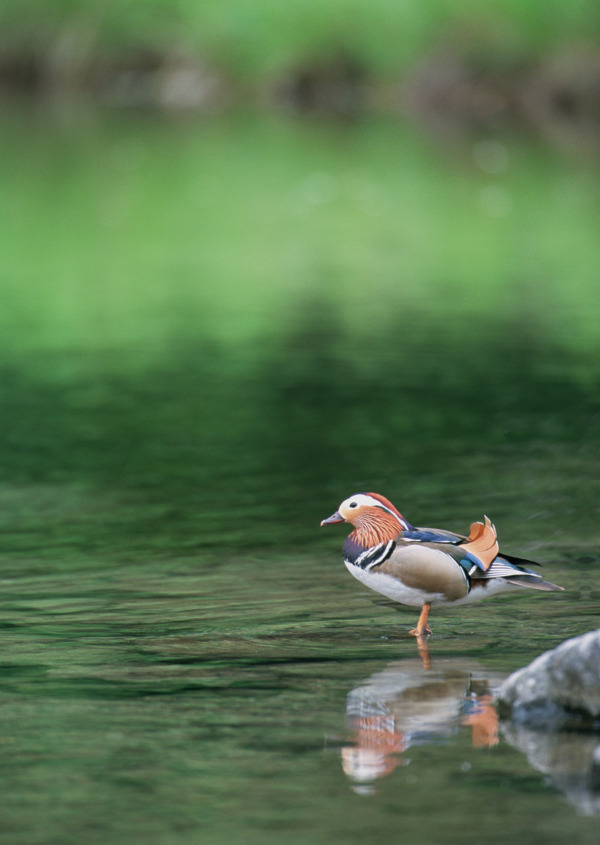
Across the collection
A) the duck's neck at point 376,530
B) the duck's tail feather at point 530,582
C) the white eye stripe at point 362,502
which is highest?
the white eye stripe at point 362,502

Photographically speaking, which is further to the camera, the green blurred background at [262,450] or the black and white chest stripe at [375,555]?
the black and white chest stripe at [375,555]

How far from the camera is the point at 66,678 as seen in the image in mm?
4461

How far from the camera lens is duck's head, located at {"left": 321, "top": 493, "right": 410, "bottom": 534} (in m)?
4.49

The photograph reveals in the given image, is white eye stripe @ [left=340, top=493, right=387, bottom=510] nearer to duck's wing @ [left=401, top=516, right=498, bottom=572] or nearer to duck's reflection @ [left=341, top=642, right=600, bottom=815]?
duck's wing @ [left=401, top=516, right=498, bottom=572]

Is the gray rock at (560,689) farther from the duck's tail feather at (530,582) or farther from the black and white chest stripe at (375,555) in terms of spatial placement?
the black and white chest stripe at (375,555)

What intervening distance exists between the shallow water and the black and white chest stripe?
302mm

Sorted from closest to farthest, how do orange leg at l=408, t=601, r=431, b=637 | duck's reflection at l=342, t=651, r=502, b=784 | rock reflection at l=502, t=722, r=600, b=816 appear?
rock reflection at l=502, t=722, r=600, b=816
duck's reflection at l=342, t=651, r=502, b=784
orange leg at l=408, t=601, r=431, b=637

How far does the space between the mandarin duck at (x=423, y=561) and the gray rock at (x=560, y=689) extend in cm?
43

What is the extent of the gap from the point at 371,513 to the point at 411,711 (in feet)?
2.03

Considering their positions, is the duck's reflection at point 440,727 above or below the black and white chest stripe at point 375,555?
below

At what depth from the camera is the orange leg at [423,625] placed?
4.65 m

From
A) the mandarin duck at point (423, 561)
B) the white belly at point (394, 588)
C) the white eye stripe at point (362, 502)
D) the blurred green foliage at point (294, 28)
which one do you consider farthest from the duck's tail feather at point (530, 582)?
the blurred green foliage at point (294, 28)

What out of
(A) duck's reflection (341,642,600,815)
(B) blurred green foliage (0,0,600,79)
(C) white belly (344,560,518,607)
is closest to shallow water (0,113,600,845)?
(A) duck's reflection (341,642,600,815)

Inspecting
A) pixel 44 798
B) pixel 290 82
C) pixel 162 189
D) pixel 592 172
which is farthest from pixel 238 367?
pixel 290 82
